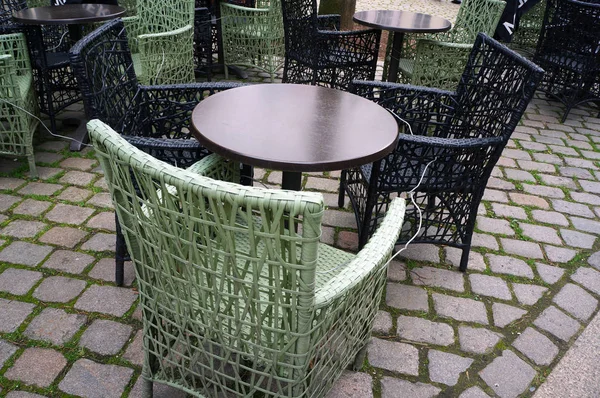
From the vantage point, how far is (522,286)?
7.85 feet

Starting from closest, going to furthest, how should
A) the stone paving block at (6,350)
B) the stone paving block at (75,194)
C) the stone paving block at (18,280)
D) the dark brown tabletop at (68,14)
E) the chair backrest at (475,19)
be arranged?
1. the stone paving block at (6,350)
2. the stone paving block at (18,280)
3. the stone paving block at (75,194)
4. the dark brown tabletop at (68,14)
5. the chair backrest at (475,19)

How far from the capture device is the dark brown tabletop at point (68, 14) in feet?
10.2

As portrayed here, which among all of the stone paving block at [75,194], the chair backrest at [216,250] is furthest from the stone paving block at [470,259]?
the stone paving block at [75,194]

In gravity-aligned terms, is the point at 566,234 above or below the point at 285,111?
below

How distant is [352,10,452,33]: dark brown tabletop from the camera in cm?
385

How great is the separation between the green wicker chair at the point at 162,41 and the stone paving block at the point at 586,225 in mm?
2929

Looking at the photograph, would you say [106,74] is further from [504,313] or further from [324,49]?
[324,49]

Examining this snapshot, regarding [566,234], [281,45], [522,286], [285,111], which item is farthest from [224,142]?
[281,45]

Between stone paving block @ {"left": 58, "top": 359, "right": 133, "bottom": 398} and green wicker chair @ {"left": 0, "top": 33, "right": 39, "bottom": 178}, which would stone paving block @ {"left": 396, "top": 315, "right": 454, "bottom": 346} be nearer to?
stone paving block @ {"left": 58, "top": 359, "right": 133, "bottom": 398}

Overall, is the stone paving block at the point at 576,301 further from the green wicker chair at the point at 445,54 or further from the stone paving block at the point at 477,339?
the green wicker chair at the point at 445,54

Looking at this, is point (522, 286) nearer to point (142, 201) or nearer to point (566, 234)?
point (566, 234)

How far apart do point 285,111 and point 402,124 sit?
1.02 metres

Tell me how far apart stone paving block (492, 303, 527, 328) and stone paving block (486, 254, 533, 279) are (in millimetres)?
276

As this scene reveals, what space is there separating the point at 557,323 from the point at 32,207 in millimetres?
2800
